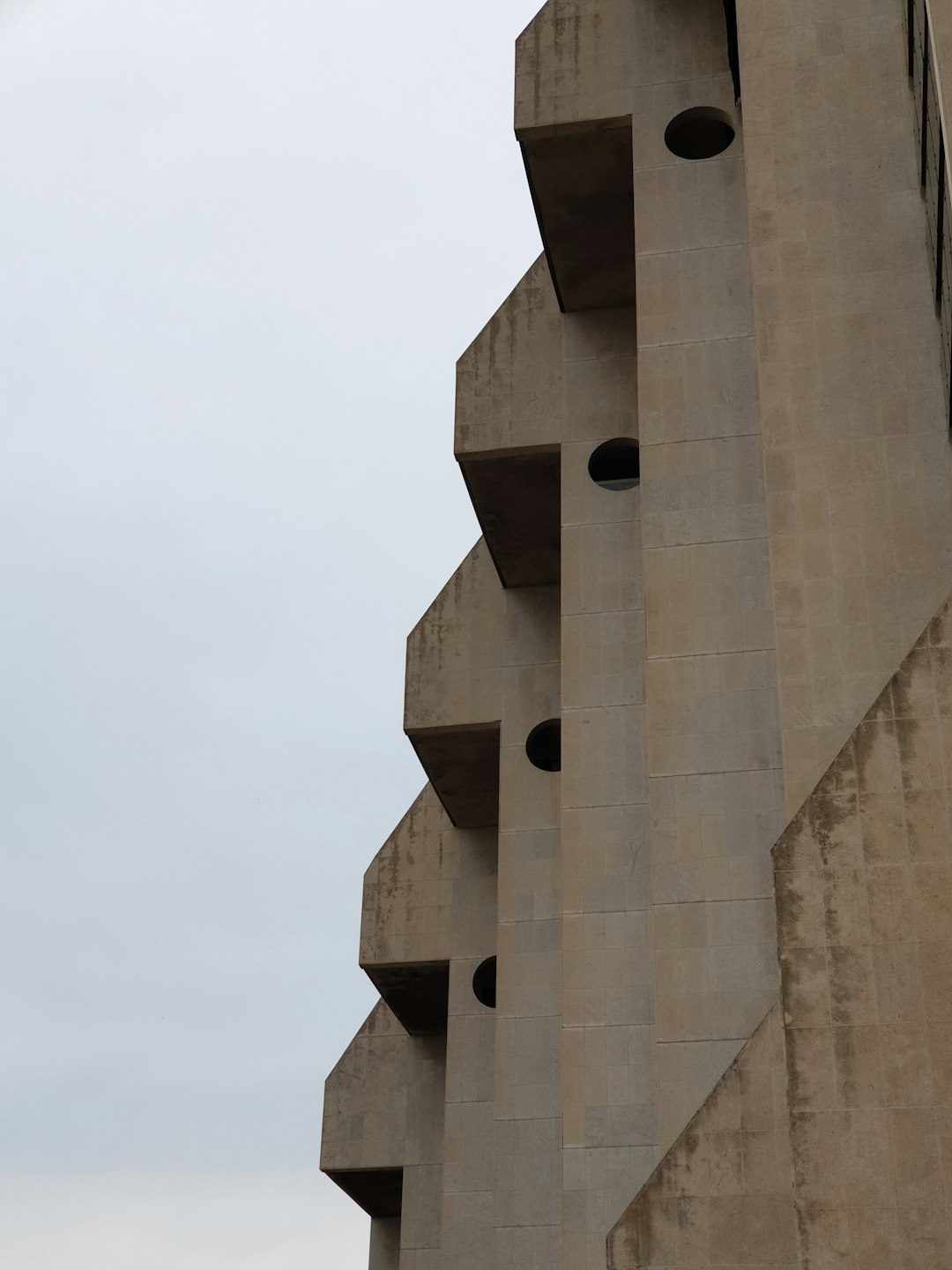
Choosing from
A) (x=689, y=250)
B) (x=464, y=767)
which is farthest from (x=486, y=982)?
(x=689, y=250)

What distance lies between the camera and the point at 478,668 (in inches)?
1153

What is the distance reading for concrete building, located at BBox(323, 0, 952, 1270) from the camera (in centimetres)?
1242

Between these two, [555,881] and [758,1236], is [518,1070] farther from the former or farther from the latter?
[758,1236]

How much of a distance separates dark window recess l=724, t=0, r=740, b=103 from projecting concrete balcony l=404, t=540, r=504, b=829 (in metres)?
10.7

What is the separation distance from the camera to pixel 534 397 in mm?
26609

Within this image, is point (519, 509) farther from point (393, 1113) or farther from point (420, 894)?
point (393, 1113)

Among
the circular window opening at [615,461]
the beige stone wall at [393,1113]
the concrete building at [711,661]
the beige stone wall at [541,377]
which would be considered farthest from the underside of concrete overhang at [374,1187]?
the circular window opening at [615,461]

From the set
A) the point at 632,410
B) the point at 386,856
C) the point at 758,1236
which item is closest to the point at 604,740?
the point at 632,410

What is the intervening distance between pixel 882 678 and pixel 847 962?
442cm

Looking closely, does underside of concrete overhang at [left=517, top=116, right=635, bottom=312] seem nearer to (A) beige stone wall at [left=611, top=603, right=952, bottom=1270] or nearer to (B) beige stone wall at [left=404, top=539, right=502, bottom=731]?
(B) beige stone wall at [left=404, top=539, right=502, bottom=731]

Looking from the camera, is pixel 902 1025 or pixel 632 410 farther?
pixel 632 410

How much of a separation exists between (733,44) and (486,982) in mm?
17925

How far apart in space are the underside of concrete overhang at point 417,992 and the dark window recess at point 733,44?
18519 mm

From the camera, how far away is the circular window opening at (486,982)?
30688 mm
